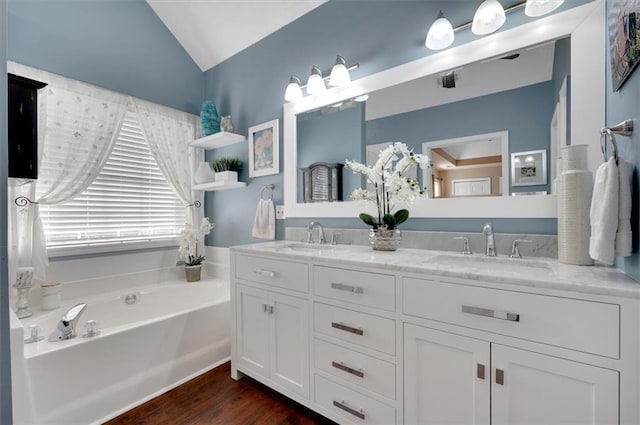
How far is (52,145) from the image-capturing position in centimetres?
209

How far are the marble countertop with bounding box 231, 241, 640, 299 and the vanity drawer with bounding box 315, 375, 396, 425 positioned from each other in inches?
24.6

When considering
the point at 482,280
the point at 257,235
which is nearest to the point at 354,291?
the point at 482,280

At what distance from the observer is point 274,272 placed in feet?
5.53

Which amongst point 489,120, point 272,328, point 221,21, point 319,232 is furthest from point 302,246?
point 221,21

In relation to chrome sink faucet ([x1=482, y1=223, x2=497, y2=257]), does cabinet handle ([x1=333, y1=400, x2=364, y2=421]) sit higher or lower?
lower

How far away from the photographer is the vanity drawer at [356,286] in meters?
1.25

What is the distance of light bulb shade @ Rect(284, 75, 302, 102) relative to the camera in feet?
7.13

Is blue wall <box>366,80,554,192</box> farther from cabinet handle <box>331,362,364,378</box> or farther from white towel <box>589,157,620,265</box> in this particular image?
cabinet handle <box>331,362,364,378</box>

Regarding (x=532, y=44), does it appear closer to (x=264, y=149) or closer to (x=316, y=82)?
(x=316, y=82)

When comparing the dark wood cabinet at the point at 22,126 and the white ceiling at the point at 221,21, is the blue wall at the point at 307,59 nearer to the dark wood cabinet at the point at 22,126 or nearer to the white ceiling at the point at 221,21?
the white ceiling at the point at 221,21

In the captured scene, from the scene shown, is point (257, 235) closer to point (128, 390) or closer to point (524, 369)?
point (128, 390)

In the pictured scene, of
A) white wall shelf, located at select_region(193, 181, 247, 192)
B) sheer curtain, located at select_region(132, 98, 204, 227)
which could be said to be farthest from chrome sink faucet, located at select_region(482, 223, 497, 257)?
sheer curtain, located at select_region(132, 98, 204, 227)

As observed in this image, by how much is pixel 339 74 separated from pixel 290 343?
1716mm

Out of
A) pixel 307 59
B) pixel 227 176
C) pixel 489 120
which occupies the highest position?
pixel 307 59
